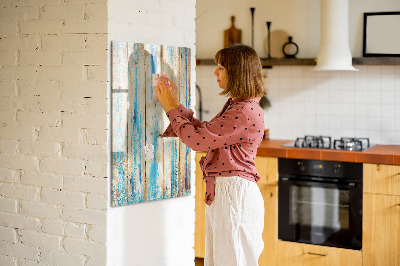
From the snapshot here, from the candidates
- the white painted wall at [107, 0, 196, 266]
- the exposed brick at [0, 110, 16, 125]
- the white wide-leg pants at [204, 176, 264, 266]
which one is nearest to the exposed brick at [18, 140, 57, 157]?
the exposed brick at [0, 110, 16, 125]

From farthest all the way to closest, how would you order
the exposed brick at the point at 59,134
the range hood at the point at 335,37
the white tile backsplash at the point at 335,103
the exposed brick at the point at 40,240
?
the white tile backsplash at the point at 335,103
the range hood at the point at 335,37
the exposed brick at the point at 40,240
the exposed brick at the point at 59,134

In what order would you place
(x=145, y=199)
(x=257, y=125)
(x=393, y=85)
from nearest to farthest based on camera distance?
(x=257, y=125)
(x=145, y=199)
(x=393, y=85)

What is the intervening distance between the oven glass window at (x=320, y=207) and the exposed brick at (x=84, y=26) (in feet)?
6.68

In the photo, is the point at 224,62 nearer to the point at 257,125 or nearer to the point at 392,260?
the point at 257,125

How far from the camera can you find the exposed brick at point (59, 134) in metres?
2.80

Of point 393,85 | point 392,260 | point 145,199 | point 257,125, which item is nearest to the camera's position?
point 257,125

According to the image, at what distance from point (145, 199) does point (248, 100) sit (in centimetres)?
73

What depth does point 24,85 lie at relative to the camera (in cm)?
296

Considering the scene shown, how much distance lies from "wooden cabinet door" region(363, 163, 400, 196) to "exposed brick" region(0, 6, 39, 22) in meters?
2.30

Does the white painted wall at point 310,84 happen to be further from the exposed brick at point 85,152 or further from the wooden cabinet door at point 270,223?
the exposed brick at point 85,152

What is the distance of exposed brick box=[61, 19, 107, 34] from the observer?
2.69m

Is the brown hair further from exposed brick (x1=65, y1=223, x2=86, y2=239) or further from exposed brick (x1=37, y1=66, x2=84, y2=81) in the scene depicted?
exposed brick (x1=65, y1=223, x2=86, y2=239)

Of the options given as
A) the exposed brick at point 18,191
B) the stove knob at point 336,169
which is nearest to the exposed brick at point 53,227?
the exposed brick at point 18,191

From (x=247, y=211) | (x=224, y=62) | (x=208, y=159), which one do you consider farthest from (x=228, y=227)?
(x=224, y=62)
